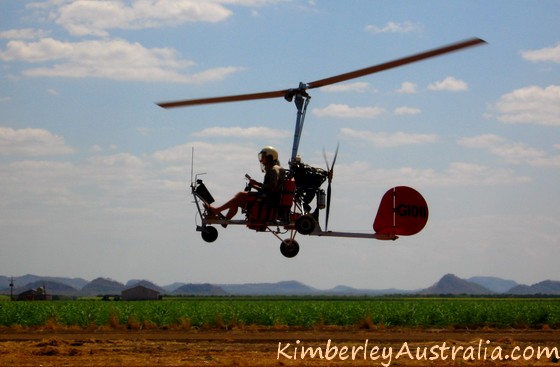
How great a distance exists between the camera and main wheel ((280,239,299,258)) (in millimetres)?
21234

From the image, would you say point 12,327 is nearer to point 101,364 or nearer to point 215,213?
point 101,364

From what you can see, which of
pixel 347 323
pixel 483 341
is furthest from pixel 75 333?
pixel 483 341

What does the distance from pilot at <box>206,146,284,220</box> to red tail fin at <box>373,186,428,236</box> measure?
2.95m

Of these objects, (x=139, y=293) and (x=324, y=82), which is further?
(x=139, y=293)

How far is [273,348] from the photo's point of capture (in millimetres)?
28266

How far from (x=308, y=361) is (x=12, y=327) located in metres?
22.6

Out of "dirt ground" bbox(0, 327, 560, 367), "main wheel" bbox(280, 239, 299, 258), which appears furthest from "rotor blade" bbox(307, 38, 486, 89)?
"dirt ground" bbox(0, 327, 560, 367)

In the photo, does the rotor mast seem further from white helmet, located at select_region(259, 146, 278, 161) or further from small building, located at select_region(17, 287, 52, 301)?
small building, located at select_region(17, 287, 52, 301)

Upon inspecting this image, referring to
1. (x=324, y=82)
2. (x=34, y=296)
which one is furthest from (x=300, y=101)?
(x=34, y=296)

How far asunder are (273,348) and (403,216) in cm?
840

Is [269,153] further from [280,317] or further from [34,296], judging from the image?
[34,296]

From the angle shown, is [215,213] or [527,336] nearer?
[215,213]

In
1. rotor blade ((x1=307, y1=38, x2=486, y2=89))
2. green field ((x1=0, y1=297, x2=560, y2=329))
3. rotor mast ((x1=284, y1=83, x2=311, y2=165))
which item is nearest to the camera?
rotor blade ((x1=307, y1=38, x2=486, y2=89))

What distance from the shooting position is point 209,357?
79.7 ft
